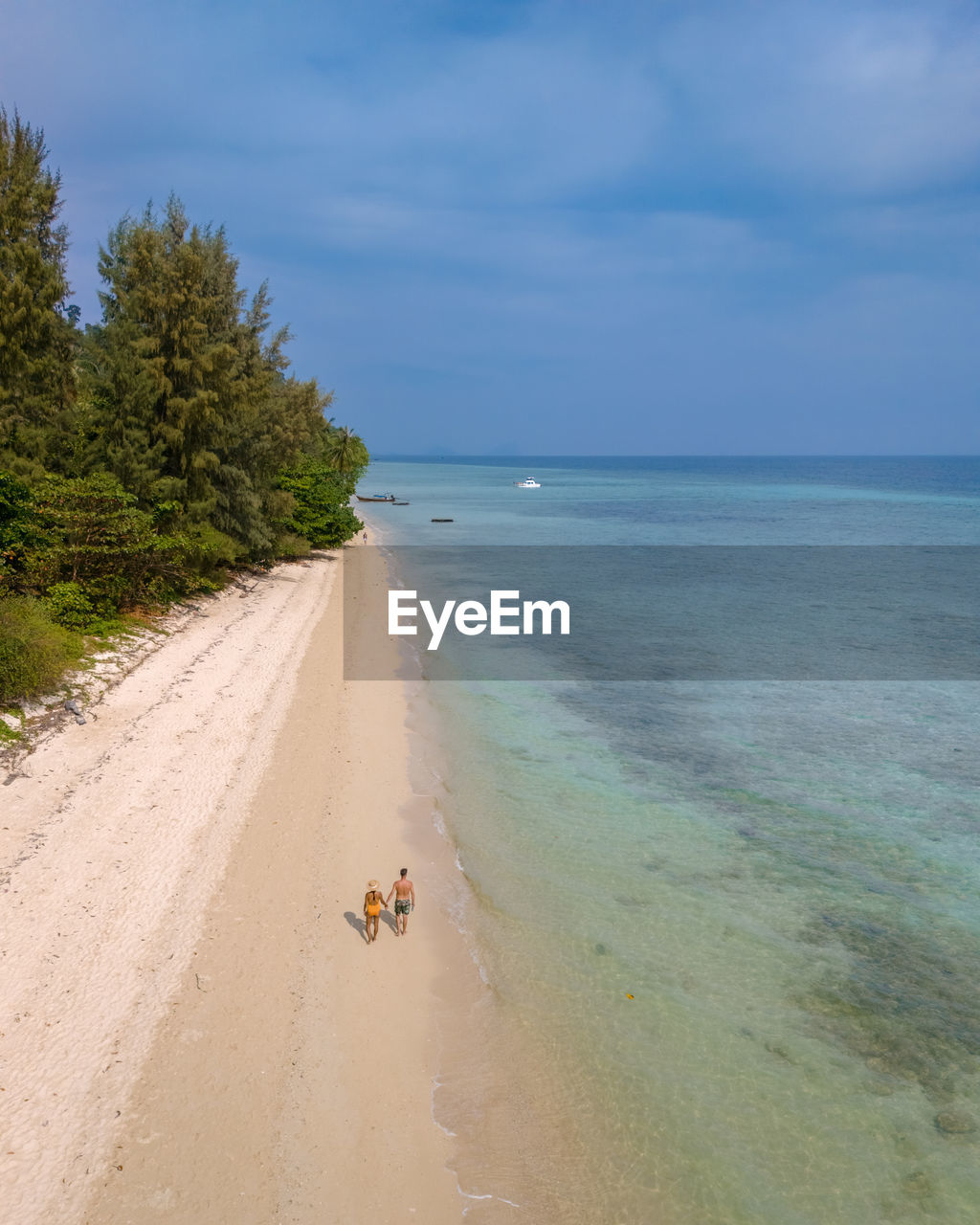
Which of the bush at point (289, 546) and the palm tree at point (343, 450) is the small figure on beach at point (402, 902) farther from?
the palm tree at point (343, 450)

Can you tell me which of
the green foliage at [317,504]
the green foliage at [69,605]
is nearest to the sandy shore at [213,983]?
the green foliage at [69,605]

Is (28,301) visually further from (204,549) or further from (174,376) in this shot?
(204,549)

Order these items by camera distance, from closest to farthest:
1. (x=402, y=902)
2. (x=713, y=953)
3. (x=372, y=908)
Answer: (x=372, y=908), (x=402, y=902), (x=713, y=953)

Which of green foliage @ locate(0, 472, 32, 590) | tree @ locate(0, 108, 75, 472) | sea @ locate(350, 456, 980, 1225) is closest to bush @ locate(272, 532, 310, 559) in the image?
tree @ locate(0, 108, 75, 472)

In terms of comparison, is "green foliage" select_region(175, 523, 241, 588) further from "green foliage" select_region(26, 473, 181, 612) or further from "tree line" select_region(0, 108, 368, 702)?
"green foliage" select_region(26, 473, 181, 612)

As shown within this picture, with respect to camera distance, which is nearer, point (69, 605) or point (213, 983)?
point (213, 983)

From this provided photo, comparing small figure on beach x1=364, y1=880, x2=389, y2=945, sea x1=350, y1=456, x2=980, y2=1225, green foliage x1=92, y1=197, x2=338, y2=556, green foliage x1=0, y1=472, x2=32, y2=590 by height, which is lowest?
sea x1=350, y1=456, x2=980, y2=1225

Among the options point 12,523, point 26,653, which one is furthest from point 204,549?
point 26,653
